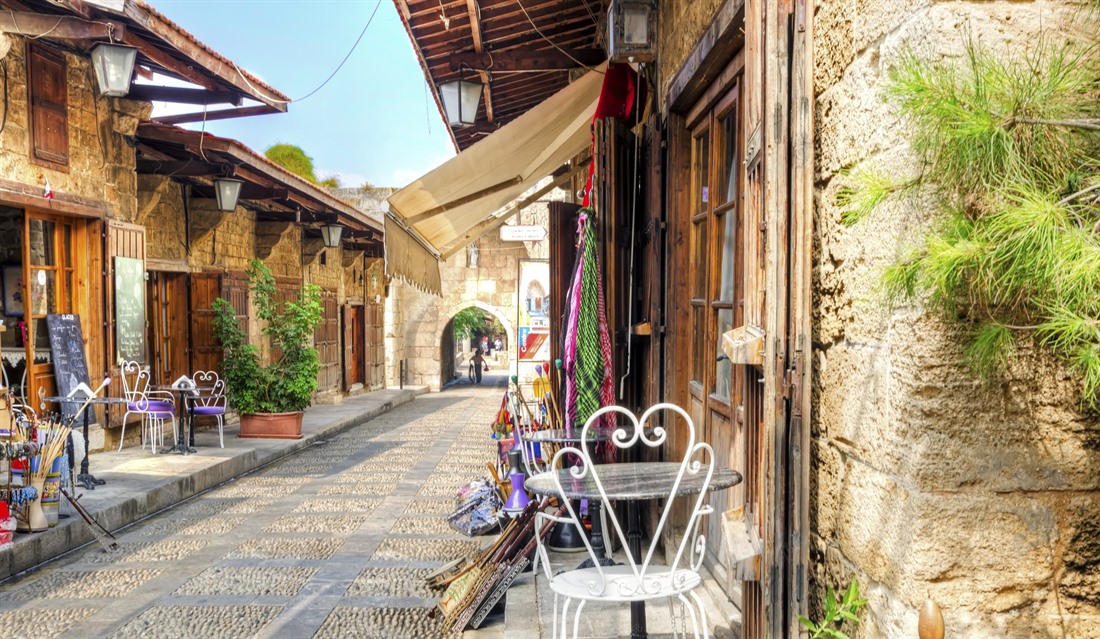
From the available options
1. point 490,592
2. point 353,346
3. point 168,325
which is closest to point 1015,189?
point 490,592

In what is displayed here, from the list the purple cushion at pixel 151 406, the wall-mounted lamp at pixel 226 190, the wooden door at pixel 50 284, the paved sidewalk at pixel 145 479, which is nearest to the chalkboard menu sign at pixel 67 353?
the wooden door at pixel 50 284

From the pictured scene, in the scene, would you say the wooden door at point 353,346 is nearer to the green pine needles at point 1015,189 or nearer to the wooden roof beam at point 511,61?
the wooden roof beam at point 511,61

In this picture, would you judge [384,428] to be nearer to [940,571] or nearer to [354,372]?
[354,372]

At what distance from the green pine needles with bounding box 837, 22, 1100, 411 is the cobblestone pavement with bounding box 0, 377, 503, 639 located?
11.2ft

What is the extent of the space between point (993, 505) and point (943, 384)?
256mm

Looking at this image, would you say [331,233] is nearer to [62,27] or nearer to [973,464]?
[62,27]

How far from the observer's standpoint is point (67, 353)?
824cm

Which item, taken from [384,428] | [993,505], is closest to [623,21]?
[993,505]

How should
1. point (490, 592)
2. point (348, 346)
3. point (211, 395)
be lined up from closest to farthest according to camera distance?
point (490, 592) → point (211, 395) → point (348, 346)

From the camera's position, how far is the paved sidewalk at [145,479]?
5.50m

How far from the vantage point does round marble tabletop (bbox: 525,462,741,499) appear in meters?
2.73

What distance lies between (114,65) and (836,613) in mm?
7410

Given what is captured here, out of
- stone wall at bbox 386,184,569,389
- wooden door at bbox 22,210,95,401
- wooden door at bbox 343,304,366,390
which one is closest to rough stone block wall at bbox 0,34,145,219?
wooden door at bbox 22,210,95,401

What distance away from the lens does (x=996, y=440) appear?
167 centimetres
